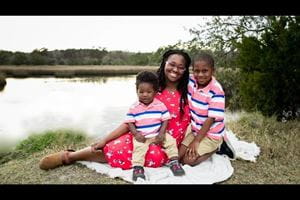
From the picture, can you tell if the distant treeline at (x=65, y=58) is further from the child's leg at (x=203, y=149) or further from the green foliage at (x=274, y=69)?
the child's leg at (x=203, y=149)

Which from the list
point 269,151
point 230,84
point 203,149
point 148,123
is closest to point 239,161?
point 269,151

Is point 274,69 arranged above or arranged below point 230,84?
above

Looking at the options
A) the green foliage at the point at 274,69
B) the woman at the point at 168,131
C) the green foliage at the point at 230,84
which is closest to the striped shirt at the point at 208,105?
the woman at the point at 168,131

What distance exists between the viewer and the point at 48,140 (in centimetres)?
722

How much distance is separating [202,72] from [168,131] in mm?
812

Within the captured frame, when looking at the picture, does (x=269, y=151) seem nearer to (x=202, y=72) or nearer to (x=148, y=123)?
(x=202, y=72)

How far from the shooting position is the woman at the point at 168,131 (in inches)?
183

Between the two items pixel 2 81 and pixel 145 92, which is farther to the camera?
pixel 2 81

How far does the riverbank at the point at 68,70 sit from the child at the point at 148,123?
16.0 feet

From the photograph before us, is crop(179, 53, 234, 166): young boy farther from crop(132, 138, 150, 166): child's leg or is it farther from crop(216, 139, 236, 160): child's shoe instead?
crop(132, 138, 150, 166): child's leg

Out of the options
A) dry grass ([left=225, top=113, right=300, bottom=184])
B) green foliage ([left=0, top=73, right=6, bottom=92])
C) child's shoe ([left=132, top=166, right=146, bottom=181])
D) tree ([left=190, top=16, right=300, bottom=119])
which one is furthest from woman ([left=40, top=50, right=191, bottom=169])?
green foliage ([left=0, top=73, right=6, bottom=92])

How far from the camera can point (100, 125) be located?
8.35 m
